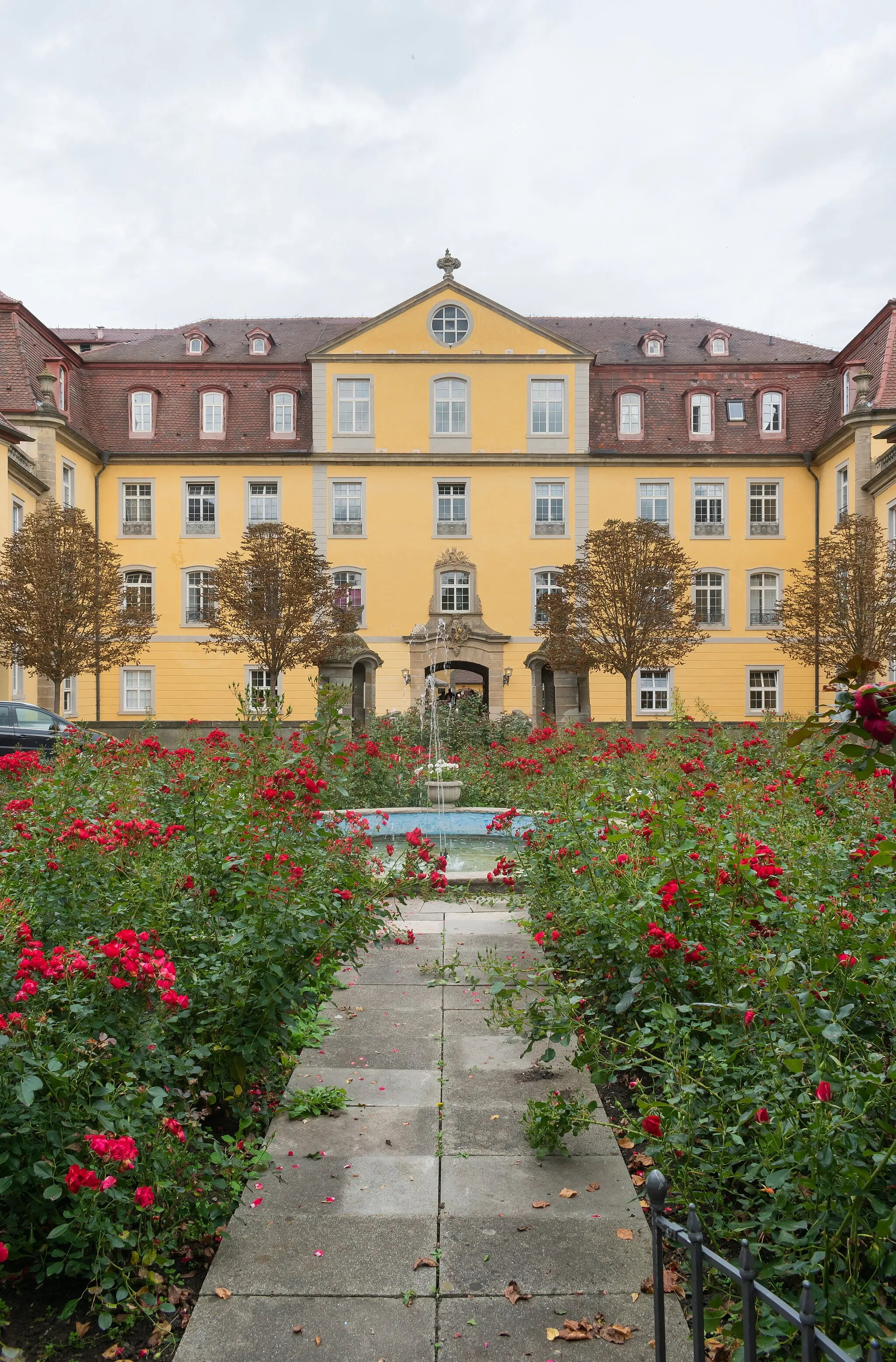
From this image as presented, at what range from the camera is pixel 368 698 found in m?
29.0

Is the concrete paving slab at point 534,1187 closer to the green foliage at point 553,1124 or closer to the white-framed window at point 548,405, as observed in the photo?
the green foliage at point 553,1124

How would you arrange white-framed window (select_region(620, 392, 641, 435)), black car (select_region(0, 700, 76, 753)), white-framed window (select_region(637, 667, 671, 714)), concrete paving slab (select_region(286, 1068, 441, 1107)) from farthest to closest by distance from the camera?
white-framed window (select_region(620, 392, 641, 435))
white-framed window (select_region(637, 667, 671, 714))
black car (select_region(0, 700, 76, 753))
concrete paving slab (select_region(286, 1068, 441, 1107))

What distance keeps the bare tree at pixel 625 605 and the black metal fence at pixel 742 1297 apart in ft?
71.5

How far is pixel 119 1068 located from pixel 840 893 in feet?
8.85

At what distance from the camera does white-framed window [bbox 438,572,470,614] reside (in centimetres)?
2950

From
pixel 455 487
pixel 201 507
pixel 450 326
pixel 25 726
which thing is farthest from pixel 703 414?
pixel 25 726

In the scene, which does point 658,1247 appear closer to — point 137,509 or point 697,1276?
point 697,1276

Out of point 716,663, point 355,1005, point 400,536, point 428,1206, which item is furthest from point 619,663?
point 428,1206

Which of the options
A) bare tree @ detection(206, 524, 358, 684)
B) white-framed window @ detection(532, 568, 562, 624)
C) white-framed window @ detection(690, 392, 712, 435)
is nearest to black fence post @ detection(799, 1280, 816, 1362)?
bare tree @ detection(206, 524, 358, 684)

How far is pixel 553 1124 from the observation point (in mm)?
A: 3430

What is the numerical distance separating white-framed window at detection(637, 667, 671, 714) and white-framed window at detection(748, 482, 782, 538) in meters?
5.10

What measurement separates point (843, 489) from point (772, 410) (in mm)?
3617

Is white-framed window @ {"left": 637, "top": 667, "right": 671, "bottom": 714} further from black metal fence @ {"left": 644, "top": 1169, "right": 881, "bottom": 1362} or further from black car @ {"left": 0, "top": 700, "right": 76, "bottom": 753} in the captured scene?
black metal fence @ {"left": 644, "top": 1169, "right": 881, "bottom": 1362}

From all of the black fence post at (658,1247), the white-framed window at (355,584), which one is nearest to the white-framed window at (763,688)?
the white-framed window at (355,584)
